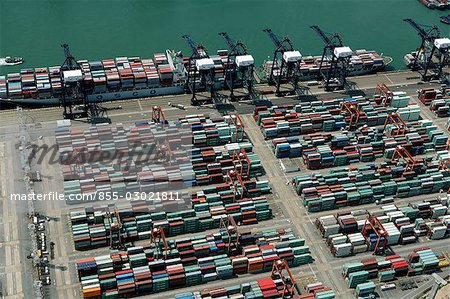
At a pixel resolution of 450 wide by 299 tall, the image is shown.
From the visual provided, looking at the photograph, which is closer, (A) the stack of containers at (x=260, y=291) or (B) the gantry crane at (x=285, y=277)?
(A) the stack of containers at (x=260, y=291)

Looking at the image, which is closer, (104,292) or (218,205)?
(104,292)

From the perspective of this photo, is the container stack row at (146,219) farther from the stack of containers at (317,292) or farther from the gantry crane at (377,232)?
the gantry crane at (377,232)

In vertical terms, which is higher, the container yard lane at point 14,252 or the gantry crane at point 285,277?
the container yard lane at point 14,252

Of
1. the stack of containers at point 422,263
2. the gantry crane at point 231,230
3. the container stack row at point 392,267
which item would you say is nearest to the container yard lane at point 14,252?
the gantry crane at point 231,230

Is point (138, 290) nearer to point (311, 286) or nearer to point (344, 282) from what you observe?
point (311, 286)

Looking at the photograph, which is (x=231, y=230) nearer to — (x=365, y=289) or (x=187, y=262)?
(x=187, y=262)

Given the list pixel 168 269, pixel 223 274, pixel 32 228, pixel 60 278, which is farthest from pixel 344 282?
pixel 32 228

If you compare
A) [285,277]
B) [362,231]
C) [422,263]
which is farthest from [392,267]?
[285,277]
